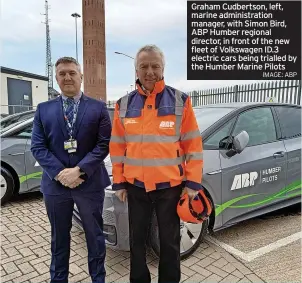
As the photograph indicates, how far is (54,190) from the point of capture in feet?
→ 7.13

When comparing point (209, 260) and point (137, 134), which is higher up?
point (137, 134)

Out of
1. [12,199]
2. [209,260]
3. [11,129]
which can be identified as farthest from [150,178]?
[12,199]

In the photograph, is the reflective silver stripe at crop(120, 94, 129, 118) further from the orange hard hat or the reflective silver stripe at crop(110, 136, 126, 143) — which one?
the orange hard hat

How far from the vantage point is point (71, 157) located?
2174 millimetres

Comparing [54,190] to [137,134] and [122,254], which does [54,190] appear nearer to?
[137,134]

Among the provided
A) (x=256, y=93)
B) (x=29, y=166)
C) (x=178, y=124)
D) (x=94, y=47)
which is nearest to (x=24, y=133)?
(x=29, y=166)

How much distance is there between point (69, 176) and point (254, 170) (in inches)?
81.4

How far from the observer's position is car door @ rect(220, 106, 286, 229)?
119 inches

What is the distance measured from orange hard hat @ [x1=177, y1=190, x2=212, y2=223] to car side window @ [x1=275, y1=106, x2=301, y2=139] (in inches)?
84.0

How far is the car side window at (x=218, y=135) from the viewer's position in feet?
9.81

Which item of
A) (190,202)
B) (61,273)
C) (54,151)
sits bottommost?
(61,273)

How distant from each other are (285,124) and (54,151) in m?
3.00

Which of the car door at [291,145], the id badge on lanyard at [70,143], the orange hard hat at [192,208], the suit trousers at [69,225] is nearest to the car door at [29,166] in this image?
the suit trousers at [69,225]

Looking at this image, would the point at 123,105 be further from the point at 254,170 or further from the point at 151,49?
the point at 254,170
